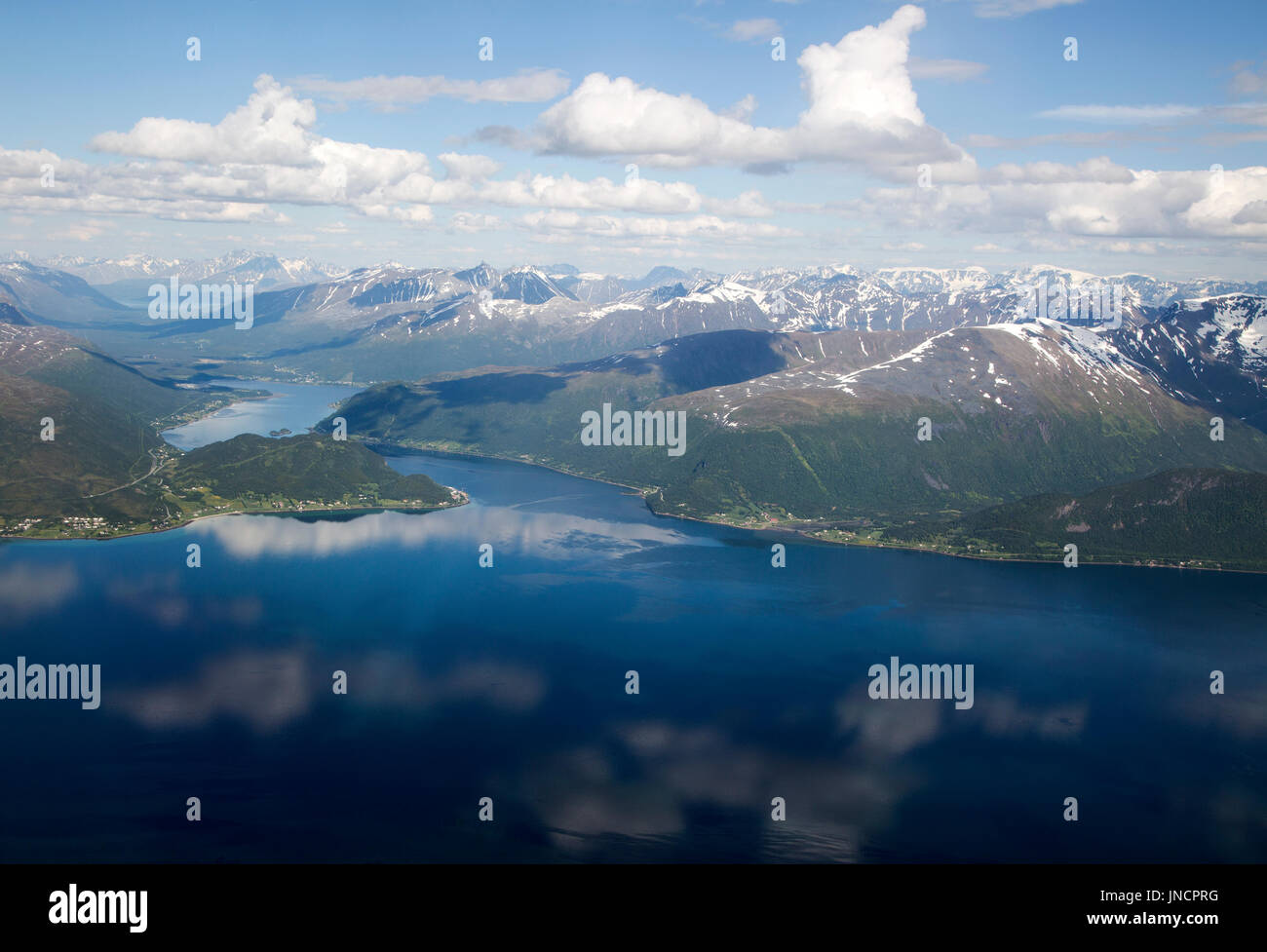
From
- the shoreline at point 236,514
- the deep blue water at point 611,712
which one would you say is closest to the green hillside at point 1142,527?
the deep blue water at point 611,712

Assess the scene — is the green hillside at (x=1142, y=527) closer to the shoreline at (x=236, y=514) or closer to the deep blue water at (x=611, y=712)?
the deep blue water at (x=611, y=712)

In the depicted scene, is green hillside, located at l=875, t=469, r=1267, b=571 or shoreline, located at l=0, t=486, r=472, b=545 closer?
shoreline, located at l=0, t=486, r=472, b=545

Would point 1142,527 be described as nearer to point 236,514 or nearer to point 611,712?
point 611,712

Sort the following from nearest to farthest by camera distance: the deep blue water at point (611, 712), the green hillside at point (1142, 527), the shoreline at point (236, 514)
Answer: the deep blue water at point (611, 712), the shoreline at point (236, 514), the green hillside at point (1142, 527)

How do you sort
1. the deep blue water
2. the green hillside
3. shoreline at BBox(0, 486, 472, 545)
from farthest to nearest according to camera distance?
the green hillside < shoreline at BBox(0, 486, 472, 545) < the deep blue water

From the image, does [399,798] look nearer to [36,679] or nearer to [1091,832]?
[36,679]

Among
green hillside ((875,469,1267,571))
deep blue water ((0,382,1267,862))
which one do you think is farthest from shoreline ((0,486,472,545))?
green hillside ((875,469,1267,571))

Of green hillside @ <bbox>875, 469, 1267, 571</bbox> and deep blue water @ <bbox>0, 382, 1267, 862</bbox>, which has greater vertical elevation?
green hillside @ <bbox>875, 469, 1267, 571</bbox>

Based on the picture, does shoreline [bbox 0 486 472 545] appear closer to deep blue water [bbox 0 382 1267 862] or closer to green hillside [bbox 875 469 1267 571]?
deep blue water [bbox 0 382 1267 862]

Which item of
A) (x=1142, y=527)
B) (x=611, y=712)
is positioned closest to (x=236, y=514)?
(x=611, y=712)
